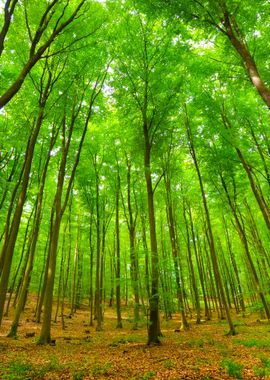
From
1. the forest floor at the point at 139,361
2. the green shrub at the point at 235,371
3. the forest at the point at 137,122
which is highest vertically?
the forest at the point at 137,122

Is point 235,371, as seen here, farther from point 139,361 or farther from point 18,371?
point 18,371

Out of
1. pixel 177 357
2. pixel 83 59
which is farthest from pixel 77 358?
pixel 83 59

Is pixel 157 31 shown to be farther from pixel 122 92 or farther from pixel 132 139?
pixel 132 139

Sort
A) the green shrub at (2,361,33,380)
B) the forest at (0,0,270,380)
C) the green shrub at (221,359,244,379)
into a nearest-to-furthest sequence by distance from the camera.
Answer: the green shrub at (2,361,33,380)
the green shrub at (221,359,244,379)
the forest at (0,0,270,380)

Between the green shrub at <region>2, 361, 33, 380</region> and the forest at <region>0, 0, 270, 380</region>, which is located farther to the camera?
the forest at <region>0, 0, 270, 380</region>

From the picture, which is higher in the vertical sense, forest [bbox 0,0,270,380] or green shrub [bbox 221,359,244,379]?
forest [bbox 0,0,270,380]

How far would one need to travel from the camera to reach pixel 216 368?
19.9 ft

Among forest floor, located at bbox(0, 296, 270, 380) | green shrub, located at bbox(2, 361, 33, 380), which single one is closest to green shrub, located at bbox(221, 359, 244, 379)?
forest floor, located at bbox(0, 296, 270, 380)

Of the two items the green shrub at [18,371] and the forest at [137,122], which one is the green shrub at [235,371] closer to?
the forest at [137,122]

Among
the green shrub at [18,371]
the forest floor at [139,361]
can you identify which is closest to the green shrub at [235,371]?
the forest floor at [139,361]

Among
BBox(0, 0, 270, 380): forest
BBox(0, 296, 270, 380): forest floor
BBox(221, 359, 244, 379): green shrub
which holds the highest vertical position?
BBox(0, 0, 270, 380): forest

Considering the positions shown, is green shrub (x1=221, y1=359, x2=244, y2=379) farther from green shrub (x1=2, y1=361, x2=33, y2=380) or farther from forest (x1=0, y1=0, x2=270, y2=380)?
green shrub (x1=2, y1=361, x2=33, y2=380)

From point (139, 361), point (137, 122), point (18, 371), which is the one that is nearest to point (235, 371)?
point (139, 361)

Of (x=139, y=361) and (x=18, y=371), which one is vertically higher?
(x=18, y=371)
